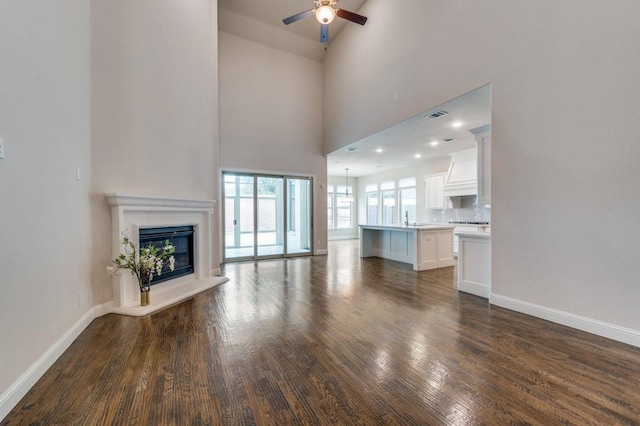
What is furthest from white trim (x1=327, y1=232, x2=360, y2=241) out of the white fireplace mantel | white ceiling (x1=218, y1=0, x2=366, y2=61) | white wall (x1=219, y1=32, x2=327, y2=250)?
the white fireplace mantel

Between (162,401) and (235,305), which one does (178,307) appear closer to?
(235,305)

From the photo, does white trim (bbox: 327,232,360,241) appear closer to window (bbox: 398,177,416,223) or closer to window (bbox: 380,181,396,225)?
window (bbox: 380,181,396,225)

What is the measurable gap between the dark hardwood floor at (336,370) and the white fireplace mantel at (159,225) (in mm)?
306

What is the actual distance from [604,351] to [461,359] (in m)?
1.27

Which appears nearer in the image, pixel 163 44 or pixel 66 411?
pixel 66 411

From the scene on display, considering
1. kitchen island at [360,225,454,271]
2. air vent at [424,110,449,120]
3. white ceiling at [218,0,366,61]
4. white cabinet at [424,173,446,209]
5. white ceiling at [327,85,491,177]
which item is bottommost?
kitchen island at [360,225,454,271]

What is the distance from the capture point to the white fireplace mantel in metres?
3.27

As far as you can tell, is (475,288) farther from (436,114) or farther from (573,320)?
(436,114)

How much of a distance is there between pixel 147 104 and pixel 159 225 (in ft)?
5.41

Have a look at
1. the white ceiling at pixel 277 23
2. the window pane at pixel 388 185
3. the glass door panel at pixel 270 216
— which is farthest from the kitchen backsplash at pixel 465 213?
the white ceiling at pixel 277 23

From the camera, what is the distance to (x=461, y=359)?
2178mm

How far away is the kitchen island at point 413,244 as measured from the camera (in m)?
5.58

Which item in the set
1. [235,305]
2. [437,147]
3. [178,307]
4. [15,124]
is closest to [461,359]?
[235,305]

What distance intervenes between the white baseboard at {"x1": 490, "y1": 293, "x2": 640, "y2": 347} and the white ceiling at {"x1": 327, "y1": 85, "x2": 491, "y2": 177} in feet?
8.94
